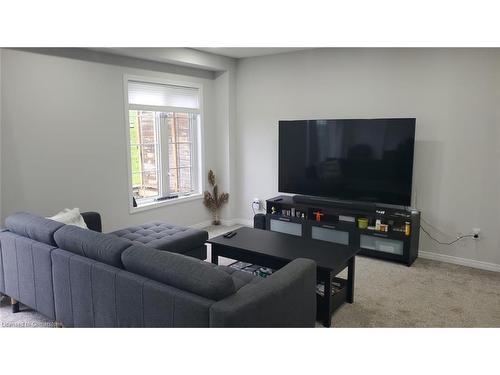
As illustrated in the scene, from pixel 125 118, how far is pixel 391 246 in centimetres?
343

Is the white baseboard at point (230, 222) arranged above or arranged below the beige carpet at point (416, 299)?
above

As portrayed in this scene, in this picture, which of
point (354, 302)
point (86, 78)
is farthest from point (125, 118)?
point (354, 302)

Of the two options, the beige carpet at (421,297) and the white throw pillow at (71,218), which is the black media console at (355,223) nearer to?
the beige carpet at (421,297)

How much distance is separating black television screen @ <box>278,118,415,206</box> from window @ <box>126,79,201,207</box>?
4.57 feet

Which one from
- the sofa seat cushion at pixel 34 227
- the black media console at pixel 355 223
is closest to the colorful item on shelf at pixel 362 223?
the black media console at pixel 355 223

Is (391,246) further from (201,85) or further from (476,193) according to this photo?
(201,85)

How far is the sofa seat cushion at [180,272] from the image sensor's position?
1870mm

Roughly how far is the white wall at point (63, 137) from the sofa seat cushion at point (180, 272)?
2067 millimetres

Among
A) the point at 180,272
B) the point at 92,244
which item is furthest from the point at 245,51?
the point at 180,272

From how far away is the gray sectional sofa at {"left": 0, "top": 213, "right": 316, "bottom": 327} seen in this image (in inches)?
73.5

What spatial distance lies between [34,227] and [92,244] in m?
0.71

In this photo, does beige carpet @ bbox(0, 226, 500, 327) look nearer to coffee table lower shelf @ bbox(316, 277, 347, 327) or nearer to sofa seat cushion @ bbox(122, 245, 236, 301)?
coffee table lower shelf @ bbox(316, 277, 347, 327)

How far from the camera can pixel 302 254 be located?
10.1ft

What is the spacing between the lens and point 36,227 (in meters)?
2.74
